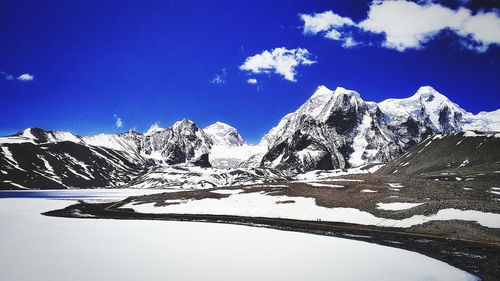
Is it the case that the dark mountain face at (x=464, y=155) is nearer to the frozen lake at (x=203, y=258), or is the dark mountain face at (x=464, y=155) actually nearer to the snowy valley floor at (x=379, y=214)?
the snowy valley floor at (x=379, y=214)

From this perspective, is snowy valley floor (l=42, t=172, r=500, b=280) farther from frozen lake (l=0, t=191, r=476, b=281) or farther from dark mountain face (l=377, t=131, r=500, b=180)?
dark mountain face (l=377, t=131, r=500, b=180)

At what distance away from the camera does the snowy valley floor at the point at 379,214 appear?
39562 millimetres

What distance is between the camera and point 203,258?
105 feet

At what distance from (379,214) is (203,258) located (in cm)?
3732

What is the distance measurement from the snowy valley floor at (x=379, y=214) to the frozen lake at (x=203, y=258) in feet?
15.7

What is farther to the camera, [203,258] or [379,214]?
[379,214]

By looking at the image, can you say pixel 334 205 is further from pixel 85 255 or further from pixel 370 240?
pixel 85 255

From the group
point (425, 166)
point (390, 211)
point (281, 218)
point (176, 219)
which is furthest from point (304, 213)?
point (425, 166)

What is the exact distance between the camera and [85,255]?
107ft

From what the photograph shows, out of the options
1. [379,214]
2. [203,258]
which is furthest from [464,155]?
[203,258]

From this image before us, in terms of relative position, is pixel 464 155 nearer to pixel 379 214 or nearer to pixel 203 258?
pixel 379 214

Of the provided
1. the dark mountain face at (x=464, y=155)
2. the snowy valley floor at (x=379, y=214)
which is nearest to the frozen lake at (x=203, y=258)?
the snowy valley floor at (x=379, y=214)

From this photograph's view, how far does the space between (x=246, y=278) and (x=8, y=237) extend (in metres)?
32.3

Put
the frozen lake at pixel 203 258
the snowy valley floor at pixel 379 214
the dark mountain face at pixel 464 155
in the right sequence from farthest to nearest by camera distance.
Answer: the dark mountain face at pixel 464 155
the snowy valley floor at pixel 379 214
the frozen lake at pixel 203 258
